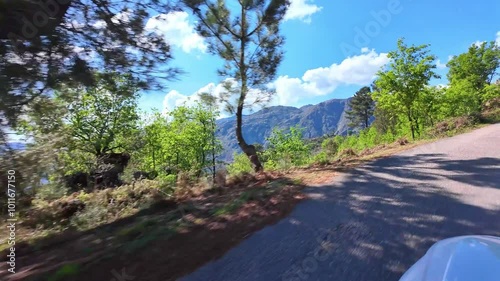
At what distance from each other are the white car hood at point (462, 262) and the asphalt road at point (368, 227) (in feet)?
4.65

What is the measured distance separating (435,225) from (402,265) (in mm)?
1172

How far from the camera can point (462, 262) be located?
60.1 inches

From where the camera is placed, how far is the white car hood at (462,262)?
54.8 inches

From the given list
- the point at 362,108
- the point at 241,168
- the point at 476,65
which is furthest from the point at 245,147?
the point at 362,108

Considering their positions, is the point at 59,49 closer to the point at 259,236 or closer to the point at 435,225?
the point at 259,236

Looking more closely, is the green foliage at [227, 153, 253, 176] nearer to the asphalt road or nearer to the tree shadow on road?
the tree shadow on road

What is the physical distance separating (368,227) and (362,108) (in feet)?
232

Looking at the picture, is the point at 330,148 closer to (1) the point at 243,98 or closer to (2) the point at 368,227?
(1) the point at 243,98

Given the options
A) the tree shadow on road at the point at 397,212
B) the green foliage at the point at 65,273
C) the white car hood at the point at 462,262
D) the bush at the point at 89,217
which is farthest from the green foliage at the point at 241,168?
the white car hood at the point at 462,262

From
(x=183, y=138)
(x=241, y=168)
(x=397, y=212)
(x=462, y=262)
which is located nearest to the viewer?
(x=462, y=262)

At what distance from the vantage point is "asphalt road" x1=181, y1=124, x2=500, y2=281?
11.1 feet

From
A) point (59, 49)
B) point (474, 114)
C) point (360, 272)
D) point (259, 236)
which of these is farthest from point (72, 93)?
point (474, 114)

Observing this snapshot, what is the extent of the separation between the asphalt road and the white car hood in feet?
4.65

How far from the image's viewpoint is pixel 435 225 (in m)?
4.05
